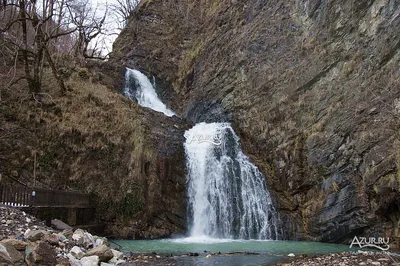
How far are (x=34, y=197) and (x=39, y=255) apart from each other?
25.4 ft

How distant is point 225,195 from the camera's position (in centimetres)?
1738

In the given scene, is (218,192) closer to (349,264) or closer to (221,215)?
(221,215)

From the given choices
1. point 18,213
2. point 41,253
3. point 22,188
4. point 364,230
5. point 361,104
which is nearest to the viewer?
point 41,253

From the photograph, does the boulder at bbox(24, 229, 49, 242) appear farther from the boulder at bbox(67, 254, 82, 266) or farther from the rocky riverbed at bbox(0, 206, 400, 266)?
the boulder at bbox(67, 254, 82, 266)

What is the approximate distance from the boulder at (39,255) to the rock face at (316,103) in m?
10.9

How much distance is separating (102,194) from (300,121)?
10.3 metres

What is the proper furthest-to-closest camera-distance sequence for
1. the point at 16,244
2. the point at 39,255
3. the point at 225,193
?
the point at 225,193
the point at 16,244
the point at 39,255

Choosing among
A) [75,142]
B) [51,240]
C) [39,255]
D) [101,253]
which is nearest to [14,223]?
[51,240]

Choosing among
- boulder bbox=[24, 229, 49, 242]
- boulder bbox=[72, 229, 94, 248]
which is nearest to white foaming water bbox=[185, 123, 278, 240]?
boulder bbox=[72, 229, 94, 248]

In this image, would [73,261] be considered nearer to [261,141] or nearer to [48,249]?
[48,249]

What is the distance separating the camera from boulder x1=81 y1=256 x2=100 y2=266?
6.99 metres

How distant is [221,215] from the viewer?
1675cm

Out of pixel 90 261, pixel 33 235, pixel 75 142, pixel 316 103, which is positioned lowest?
pixel 90 261

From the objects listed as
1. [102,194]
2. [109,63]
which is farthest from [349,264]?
[109,63]
